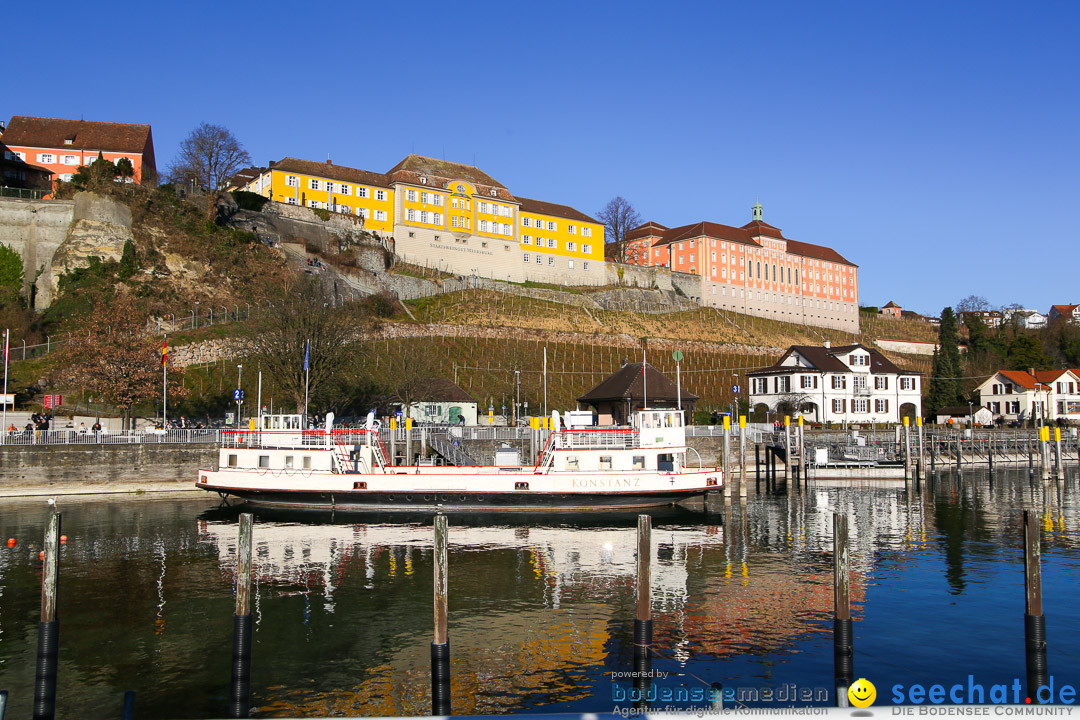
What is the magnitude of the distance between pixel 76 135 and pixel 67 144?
1.75 m

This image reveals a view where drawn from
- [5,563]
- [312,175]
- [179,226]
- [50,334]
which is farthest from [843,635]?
[312,175]

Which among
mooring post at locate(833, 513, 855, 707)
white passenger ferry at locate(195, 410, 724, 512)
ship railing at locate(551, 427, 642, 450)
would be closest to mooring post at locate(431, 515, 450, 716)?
mooring post at locate(833, 513, 855, 707)

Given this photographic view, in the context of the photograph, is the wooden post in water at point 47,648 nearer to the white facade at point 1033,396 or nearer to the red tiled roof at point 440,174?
Answer: the red tiled roof at point 440,174

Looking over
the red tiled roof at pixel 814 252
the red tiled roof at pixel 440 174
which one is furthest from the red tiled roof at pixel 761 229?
the red tiled roof at pixel 440 174

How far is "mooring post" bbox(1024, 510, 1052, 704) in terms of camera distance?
14.2m

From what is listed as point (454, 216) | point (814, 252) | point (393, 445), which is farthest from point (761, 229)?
point (393, 445)

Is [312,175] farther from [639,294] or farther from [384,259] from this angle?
[639,294]

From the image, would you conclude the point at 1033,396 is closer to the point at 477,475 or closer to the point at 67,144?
the point at 477,475

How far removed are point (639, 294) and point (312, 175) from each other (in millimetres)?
45493

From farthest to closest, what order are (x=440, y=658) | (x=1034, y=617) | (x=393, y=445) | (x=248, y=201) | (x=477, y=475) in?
(x=248, y=201) → (x=393, y=445) → (x=477, y=475) → (x=1034, y=617) → (x=440, y=658)

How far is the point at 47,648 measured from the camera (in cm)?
A: 1389

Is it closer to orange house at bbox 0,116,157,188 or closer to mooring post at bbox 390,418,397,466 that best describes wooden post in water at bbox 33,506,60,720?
mooring post at bbox 390,418,397,466

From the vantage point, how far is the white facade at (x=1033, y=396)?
3686 inches

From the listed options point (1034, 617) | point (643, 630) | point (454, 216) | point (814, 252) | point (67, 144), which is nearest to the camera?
point (1034, 617)
